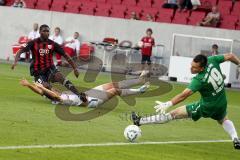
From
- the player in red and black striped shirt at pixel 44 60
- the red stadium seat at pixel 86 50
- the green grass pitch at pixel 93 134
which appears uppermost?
the player in red and black striped shirt at pixel 44 60

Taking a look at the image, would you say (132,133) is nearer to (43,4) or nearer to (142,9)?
(142,9)

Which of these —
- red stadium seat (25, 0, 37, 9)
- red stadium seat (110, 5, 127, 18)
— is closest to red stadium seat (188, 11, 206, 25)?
red stadium seat (110, 5, 127, 18)

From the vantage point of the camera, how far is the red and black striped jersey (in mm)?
20406

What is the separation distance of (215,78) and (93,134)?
2633 mm

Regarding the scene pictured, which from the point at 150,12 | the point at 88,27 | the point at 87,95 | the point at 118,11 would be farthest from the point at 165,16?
the point at 87,95

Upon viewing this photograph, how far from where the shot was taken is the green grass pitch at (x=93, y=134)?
42.4 feet

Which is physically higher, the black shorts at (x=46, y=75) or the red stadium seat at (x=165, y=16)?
the red stadium seat at (x=165, y=16)

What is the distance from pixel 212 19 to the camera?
36344 mm

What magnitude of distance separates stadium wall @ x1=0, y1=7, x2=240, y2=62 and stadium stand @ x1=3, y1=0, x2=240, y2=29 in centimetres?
90

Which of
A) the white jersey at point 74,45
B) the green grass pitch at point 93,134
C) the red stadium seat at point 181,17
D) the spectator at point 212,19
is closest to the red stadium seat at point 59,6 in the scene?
the white jersey at point 74,45

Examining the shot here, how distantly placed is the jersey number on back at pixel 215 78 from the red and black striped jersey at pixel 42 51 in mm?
6872

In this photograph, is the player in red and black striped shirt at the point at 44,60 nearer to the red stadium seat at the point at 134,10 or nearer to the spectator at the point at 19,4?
the red stadium seat at the point at 134,10

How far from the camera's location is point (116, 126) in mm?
16859

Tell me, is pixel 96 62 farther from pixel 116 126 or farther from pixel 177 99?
pixel 177 99
